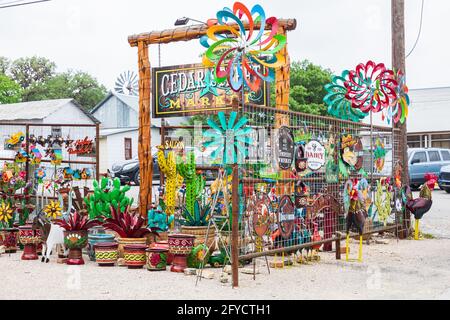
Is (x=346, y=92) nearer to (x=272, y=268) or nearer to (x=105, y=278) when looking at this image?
(x=272, y=268)

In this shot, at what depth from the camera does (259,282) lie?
7.71 metres

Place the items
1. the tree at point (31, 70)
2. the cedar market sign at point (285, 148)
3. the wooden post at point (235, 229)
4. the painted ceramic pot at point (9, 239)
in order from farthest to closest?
1. the tree at point (31, 70)
2. the painted ceramic pot at point (9, 239)
3. the cedar market sign at point (285, 148)
4. the wooden post at point (235, 229)

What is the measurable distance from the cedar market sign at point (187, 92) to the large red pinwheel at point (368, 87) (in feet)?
6.35

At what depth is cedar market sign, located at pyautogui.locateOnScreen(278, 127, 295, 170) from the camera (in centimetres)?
833

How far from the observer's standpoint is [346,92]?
1065cm

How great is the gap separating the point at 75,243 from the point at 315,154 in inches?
138

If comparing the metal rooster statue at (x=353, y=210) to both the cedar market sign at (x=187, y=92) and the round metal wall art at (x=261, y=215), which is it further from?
the cedar market sign at (x=187, y=92)

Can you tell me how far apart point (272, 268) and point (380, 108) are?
3.71 meters

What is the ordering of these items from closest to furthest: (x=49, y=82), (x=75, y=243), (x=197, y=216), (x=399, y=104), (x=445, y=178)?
(x=75, y=243), (x=197, y=216), (x=399, y=104), (x=445, y=178), (x=49, y=82)

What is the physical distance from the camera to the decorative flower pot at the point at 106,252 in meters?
8.91

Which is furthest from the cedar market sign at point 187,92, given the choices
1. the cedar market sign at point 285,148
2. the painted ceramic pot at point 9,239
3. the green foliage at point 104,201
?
the painted ceramic pot at point 9,239

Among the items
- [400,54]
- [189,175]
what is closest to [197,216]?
[189,175]

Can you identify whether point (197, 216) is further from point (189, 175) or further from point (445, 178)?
point (445, 178)
